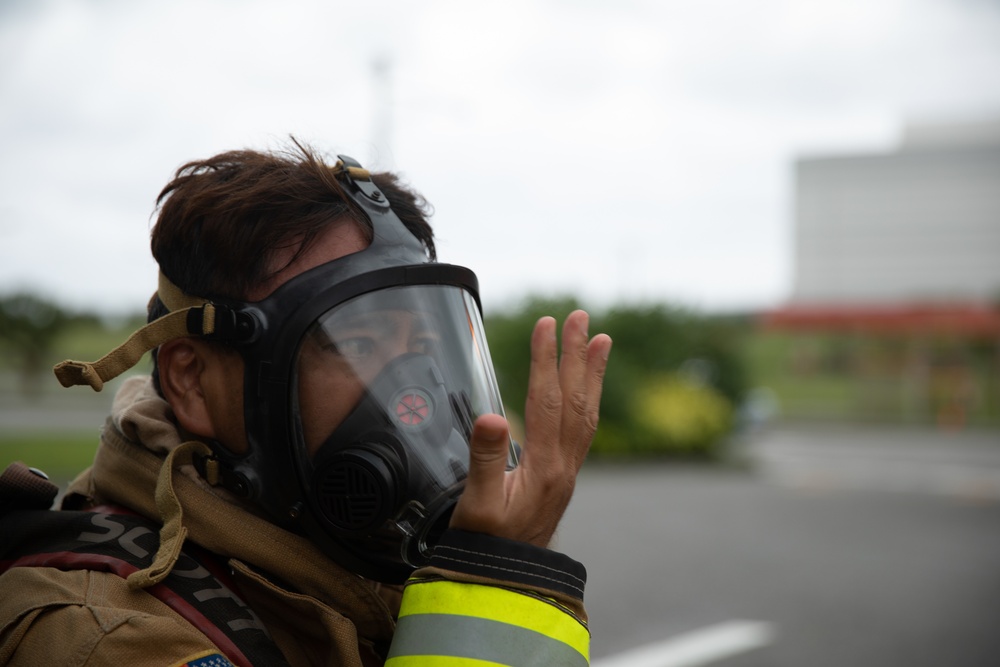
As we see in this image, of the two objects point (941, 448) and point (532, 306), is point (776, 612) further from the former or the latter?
point (941, 448)

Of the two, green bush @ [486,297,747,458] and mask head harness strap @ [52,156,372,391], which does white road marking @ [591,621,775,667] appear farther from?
green bush @ [486,297,747,458]

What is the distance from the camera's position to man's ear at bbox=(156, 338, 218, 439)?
1635mm

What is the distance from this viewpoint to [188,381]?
5.47 feet

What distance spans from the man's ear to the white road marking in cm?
444

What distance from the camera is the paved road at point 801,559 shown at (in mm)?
6441

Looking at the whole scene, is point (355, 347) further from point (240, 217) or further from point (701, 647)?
point (701, 647)

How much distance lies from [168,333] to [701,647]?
524 cm

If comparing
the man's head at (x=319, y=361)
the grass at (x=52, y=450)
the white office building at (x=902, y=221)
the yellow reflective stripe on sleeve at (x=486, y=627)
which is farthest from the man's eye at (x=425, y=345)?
the white office building at (x=902, y=221)

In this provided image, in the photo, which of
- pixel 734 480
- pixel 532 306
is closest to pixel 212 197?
pixel 734 480

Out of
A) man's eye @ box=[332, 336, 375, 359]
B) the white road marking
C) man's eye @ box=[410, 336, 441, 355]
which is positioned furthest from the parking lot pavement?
man's eye @ box=[332, 336, 375, 359]

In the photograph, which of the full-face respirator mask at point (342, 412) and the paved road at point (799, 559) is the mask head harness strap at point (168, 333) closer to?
the full-face respirator mask at point (342, 412)

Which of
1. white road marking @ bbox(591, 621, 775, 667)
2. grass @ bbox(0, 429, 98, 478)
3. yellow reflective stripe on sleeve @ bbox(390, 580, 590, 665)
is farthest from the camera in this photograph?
grass @ bbox(0, 429, 98, 478)

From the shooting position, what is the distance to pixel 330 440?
5.09 feet

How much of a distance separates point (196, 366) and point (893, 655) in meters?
5.82
